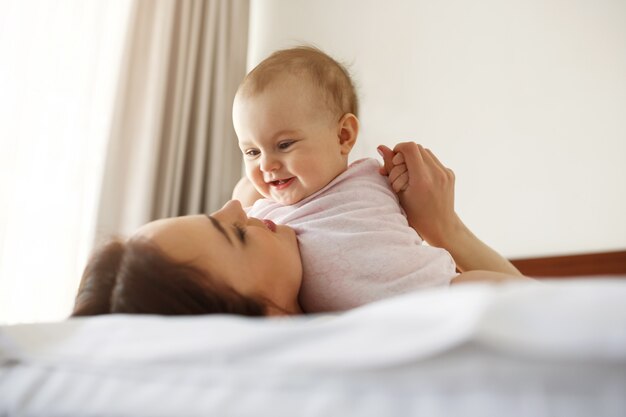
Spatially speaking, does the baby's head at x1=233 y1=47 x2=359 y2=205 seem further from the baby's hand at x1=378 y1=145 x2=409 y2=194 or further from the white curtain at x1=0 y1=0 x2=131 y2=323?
the white curtain at x1=0 y1=0 x2=131 y2=323

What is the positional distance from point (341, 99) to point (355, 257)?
1.40ft

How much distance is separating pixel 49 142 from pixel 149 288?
172 cm

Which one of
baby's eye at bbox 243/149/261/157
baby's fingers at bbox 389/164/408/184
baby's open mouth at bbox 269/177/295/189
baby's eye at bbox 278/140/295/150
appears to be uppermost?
baby's eye at bbox 278/140/295/150

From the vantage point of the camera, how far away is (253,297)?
693 mm

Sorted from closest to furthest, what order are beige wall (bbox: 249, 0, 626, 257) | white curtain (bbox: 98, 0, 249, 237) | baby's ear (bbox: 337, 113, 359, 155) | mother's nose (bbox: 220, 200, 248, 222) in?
mother's nose (bbox: 220, 200, 248, 222) < baby's ear (bbox: 337, 113, 359, 155) < beige wall (bbox: 249, 0, 626, 257) < white curtain (bbox: 98, 0, 249, 237)

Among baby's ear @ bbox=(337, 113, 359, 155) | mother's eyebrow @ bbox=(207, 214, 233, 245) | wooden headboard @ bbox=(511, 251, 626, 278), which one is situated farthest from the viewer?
wooden headboard @ bbox=(511, 251, 626, 278)

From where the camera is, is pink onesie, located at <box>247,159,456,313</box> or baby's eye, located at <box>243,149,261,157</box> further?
baby's eye, located at <box>243,149,261,157</box>

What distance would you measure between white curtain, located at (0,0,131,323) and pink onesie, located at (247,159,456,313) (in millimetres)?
1355

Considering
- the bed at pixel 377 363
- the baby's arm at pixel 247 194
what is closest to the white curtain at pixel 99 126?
the baby's arm at pixel 247 194

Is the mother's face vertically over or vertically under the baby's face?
under

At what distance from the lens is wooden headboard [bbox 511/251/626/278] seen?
182 cm

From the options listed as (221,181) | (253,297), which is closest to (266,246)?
(253,297)

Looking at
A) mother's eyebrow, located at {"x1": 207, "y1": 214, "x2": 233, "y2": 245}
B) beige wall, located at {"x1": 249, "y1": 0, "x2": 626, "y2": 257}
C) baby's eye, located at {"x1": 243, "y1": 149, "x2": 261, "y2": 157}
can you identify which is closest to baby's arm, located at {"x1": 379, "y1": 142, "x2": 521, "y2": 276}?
baby's eye, located at {"x1": 243, "y1": 149, "x2": 261, "y2": 157}

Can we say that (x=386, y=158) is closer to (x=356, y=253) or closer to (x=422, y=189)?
(x=422, y=189)
